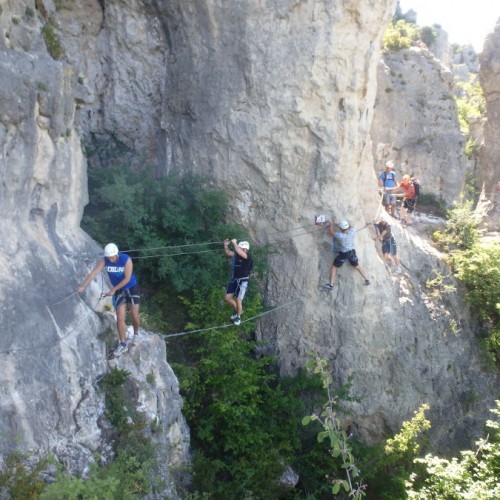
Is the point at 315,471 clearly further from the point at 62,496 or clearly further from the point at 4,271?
the point at 4,271

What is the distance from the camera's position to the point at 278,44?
12.1 m

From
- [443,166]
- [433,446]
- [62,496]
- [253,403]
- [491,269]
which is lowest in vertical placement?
[433,446]

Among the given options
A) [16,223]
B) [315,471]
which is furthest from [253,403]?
[16,223]

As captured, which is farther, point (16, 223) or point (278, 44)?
point (278, 44)

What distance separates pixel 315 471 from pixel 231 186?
6613 mm

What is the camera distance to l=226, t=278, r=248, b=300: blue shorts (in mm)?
10969

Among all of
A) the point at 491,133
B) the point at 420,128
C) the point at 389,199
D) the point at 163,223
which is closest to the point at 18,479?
the point at 163,223

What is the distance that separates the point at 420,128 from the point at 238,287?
1186cm

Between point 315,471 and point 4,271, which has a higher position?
point 4,271

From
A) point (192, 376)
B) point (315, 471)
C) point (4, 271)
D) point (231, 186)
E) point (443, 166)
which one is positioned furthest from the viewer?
point (443, 166)

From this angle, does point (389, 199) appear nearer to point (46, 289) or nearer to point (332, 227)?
point (332, 227)

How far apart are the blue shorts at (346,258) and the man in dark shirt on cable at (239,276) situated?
2.58 metres

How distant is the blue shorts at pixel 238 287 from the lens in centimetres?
1097

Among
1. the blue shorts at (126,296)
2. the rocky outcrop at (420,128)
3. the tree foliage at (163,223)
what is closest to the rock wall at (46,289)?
the blue shorts at (126,296)
